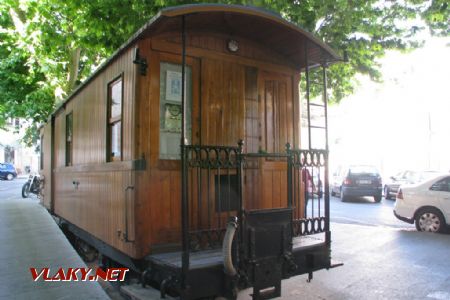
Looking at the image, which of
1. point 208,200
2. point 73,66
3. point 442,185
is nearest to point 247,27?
point 208,200

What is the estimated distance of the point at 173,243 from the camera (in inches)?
176

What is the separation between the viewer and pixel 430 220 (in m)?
9.16

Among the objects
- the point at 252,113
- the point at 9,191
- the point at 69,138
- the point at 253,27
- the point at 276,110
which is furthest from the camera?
the point at 9,191

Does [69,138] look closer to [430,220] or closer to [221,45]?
[221,45]

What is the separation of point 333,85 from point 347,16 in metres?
2.29

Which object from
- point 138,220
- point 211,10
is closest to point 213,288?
point 138,220

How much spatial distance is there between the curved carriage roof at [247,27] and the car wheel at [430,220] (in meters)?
5.46

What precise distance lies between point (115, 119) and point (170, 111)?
0.83 metres

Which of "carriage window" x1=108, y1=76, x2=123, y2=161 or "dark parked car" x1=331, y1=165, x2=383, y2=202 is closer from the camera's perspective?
"carriage window" x1=108, y1=76, x2=123, y2=161

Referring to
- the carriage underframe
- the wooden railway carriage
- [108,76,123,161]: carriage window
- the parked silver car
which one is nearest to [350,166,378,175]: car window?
the parked silver car

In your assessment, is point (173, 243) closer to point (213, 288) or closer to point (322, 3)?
point (213, 288)

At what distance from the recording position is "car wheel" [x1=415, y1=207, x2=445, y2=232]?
9031 millimetres

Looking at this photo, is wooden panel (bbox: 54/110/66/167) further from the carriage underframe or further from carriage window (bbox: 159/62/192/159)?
the carriage underframe

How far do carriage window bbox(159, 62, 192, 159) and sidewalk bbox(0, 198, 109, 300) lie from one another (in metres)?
1.86
